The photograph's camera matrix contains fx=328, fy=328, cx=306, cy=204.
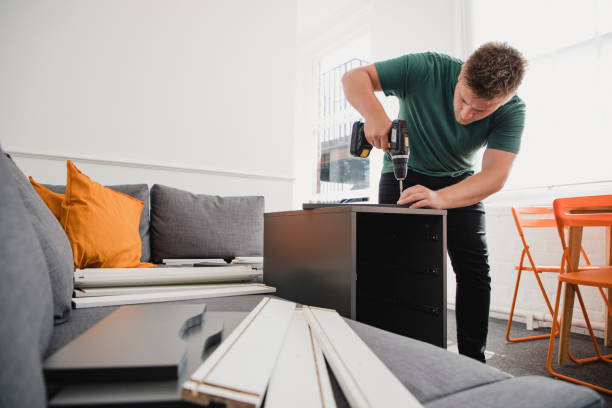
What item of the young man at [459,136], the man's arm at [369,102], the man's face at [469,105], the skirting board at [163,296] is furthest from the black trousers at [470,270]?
the skirting board at [163,296]

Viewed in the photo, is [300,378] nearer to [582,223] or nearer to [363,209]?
[363,209]

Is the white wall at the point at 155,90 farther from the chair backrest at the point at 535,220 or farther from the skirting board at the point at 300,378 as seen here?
the skirting board at the point at 300,378

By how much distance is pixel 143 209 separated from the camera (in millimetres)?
1911

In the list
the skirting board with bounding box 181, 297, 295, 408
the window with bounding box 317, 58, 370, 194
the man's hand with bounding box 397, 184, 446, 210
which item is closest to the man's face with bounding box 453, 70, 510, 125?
the man's hand with bounding box 397, 184, 446, 210

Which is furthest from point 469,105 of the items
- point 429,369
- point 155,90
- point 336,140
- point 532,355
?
point 336,140

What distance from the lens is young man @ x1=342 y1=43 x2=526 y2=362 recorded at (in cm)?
125

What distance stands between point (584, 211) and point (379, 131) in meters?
1.15

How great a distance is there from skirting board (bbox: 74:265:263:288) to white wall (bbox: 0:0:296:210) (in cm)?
141

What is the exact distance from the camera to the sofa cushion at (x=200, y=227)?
6.45 feet

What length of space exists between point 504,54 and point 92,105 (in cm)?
231

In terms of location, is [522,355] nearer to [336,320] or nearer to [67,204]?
[336,320]

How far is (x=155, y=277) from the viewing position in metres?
1.02

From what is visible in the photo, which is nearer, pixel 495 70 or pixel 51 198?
pixel 495 70

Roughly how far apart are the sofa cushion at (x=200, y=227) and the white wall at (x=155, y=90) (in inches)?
15.9
